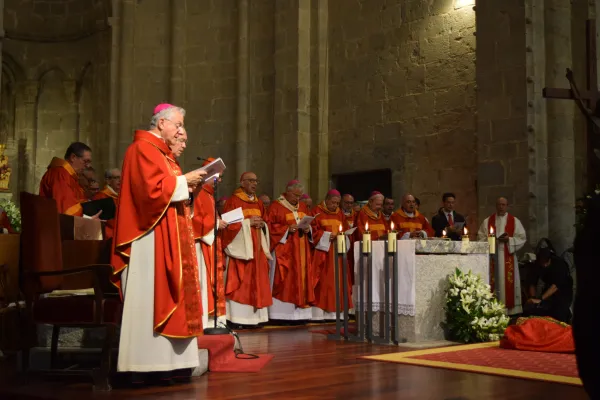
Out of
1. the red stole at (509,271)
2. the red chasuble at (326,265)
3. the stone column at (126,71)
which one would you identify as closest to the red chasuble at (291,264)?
the red chasuble at (326,265)

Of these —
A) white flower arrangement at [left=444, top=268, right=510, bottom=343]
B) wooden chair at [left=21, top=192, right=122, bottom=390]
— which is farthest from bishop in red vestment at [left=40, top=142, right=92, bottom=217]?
white flower arrangement at [left=444, top=268, right=510, bottom=343]

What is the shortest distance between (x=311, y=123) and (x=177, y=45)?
125 inches

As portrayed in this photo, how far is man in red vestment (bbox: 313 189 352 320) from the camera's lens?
10844 mm

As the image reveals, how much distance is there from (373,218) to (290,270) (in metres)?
1.41

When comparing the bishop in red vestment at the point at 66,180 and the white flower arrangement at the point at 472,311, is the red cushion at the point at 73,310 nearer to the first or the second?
the bishop in red vestment at the point at 66,180

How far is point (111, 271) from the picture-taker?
17.4 feet

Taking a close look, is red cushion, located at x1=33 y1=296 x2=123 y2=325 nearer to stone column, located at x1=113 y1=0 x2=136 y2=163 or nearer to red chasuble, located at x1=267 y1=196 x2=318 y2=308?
red chasuble, located at x1=267 y1=196 x2=318 y2=308

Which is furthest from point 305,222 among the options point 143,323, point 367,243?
point 143,323

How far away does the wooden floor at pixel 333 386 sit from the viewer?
481 centimetres

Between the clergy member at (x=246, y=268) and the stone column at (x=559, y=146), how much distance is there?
13.9ft

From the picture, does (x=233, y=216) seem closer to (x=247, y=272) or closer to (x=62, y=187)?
(x=62, y=187)

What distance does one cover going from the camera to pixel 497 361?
20.8 feet

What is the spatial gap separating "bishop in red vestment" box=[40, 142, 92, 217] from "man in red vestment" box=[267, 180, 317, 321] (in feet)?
14.0

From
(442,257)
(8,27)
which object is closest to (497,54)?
(442,257)
